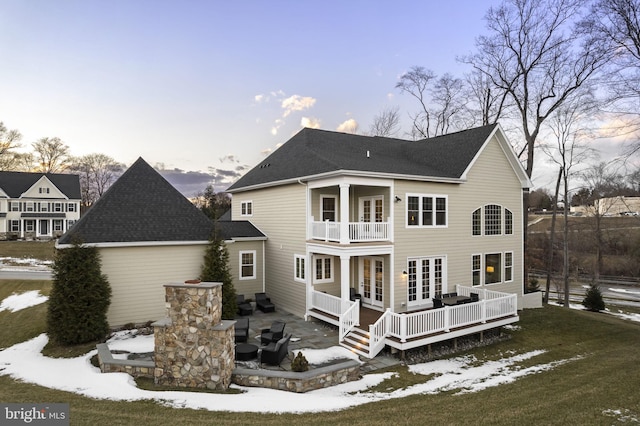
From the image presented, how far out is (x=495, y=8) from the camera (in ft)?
76.5

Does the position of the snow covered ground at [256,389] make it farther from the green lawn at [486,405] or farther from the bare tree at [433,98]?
the bare tree at [433,98]

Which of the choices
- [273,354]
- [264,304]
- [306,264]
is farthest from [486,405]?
[264,304]

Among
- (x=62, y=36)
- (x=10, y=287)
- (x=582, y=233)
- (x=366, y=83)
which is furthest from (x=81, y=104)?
(x=582, y=233)

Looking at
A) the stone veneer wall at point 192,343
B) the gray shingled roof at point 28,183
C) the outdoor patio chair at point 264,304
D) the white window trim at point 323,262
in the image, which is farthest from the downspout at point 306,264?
the gray shingled roof at point 28,183

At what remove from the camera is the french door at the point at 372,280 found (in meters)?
14.6

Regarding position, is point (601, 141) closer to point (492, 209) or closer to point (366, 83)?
point (492, 209)

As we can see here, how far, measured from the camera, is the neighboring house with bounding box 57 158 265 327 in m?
12.7

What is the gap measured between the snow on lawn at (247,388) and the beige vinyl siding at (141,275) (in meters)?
1.01

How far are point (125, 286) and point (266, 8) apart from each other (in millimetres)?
14719

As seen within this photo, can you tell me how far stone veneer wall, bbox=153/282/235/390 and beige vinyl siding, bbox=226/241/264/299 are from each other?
320 inches

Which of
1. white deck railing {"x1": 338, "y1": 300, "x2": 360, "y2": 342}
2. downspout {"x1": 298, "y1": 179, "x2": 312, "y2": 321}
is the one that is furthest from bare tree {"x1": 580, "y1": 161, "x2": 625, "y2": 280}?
white deck railing {"x1": 338, "y1": 300, "x2": 360, "y2": 342}

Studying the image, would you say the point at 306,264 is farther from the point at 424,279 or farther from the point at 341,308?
the point at 424,279

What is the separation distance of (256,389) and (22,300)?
17.0 metres

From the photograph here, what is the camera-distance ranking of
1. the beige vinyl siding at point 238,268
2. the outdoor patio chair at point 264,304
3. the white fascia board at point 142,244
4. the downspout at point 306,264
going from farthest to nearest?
the beige vinyl siding at point 238,268
the outdoor patio chair at point 264,304
the downspout at point 306,264
the white fascia board at point 142,244
